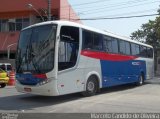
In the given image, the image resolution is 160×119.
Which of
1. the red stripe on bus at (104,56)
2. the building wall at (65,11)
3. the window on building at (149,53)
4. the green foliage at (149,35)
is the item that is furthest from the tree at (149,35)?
the red stripe on bus at (104,56)

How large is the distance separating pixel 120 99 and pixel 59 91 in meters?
2.99

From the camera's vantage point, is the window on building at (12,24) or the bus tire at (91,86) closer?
the bus tire at (91,86)

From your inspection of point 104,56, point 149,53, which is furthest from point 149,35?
point 104,56

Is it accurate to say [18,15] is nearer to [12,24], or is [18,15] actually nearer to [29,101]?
[12,24]

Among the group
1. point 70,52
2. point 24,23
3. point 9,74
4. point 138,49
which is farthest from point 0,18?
point 70,52

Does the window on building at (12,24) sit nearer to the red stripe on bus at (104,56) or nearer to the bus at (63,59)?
the red stripe on bus at (104,56)

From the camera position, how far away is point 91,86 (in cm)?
1750

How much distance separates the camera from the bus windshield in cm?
1485

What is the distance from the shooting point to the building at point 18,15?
49.3 metres

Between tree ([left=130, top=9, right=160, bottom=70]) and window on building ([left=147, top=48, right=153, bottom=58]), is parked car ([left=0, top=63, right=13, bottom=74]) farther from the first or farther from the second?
tree ([left=130, top=9, right=160, bottom=70])

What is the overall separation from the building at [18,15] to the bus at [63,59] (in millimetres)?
30477

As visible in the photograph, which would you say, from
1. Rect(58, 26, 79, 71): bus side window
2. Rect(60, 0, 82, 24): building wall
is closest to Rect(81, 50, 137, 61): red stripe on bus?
Rect(58, 26, 79, 71): bus side window

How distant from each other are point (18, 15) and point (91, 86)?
36.7 metres

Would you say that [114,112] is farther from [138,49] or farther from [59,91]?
[138,49]
